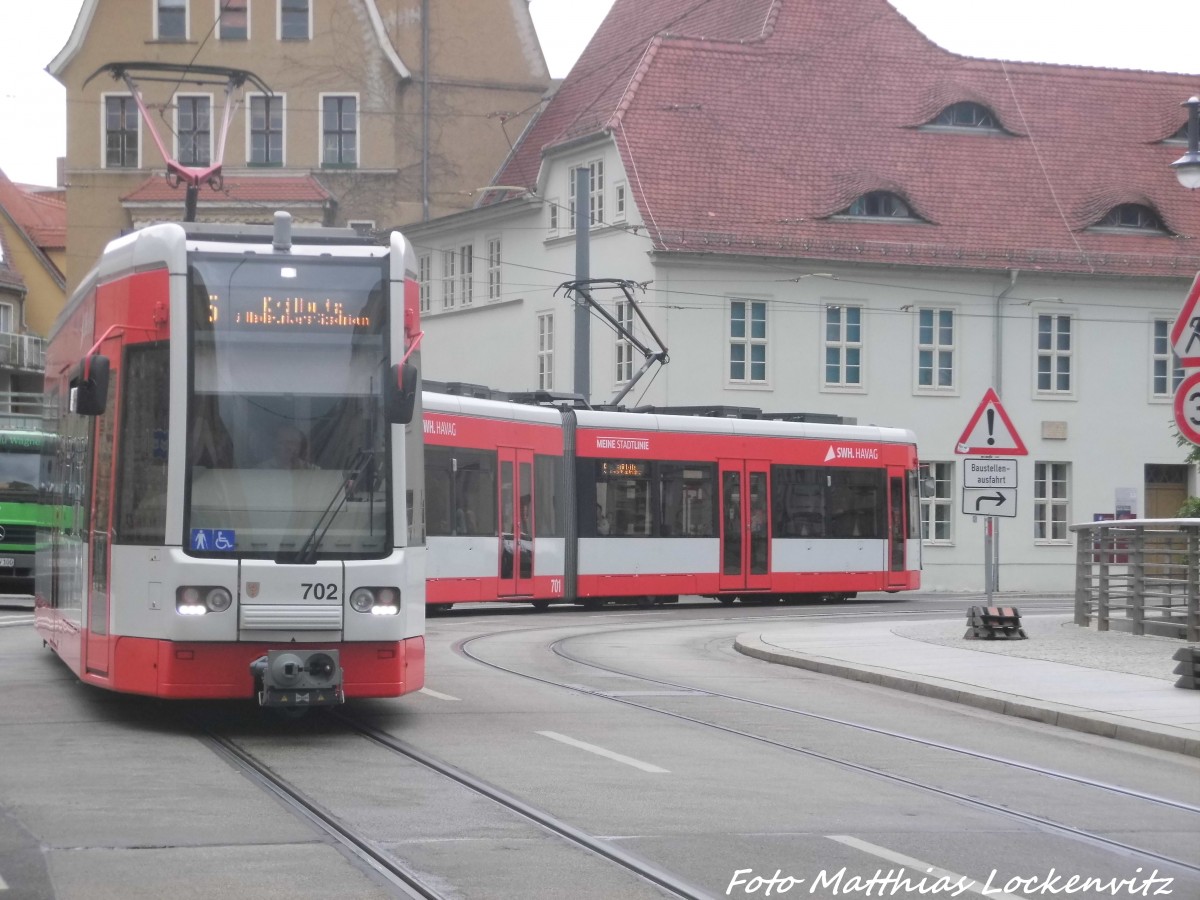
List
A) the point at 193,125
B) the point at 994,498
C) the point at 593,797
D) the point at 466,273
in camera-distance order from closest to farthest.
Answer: the point at 593,797 < the point at 994,498 < the point at 466,273 < the point at 193,125

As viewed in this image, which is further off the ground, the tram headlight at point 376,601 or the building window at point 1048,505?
the building window at point 1048,505

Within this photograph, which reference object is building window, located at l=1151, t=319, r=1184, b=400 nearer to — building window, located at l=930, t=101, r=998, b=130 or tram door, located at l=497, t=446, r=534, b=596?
building window, located at l=930, t=101, r=998, b=130

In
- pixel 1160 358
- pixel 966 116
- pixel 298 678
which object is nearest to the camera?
pixel 298 678

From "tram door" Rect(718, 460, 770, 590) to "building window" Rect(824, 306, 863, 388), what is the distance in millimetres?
13074

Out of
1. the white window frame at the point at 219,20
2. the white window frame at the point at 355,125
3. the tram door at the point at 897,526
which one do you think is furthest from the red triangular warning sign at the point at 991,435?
the white window frame at the point at 219,20

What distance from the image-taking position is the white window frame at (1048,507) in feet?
157

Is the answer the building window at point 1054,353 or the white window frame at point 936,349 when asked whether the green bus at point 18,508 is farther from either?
the building window at point 1054,353

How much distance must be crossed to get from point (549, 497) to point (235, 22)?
98.3 ft

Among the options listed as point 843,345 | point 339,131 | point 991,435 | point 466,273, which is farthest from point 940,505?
point 991,435

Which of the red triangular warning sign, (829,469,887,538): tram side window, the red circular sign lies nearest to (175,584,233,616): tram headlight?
the red circular sign

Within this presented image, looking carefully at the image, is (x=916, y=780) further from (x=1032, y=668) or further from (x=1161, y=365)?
(x=1161, y=365)

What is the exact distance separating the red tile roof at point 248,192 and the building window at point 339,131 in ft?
3.91

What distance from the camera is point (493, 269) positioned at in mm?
51531

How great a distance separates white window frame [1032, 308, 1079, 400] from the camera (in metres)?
48.1
